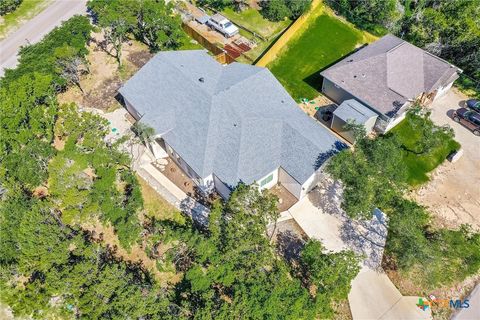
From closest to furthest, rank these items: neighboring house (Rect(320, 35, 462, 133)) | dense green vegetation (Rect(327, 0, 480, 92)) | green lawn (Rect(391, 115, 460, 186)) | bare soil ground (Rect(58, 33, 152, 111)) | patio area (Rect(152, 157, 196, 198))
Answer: patio area (Rect(152, 157, 196, 198))
green lawn (Rect(391, 115, 460, 186))
neighboring house (Rect(320, 35, 462, 133))
bare soil ground (Rect(58, 33, 152, 111))
dense green vegetation (Rect(327, 0, 480, 92))

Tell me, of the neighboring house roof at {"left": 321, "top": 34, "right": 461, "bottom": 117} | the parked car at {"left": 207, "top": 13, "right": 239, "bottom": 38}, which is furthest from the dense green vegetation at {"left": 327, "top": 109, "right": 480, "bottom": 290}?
the parked car at {"left": 207, "top": 13, "right": 239, "bottom": 38}

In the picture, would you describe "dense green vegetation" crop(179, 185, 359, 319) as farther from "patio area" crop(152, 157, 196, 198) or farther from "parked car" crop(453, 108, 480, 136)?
"parked car" crop(453, 108, 480, 136)

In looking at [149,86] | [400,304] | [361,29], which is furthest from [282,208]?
[361,29]

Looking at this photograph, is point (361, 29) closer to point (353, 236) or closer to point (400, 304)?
point (353, 236)

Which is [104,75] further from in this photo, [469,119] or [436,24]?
[469,119]

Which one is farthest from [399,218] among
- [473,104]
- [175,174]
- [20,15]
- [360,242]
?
[20,15]

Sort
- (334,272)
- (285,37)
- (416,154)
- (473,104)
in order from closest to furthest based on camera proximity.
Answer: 1. (334,272)
2. (416,154)
3. (473,104)
4. (285,37)

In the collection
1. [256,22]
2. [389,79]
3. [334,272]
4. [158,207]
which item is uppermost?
[256,22]
